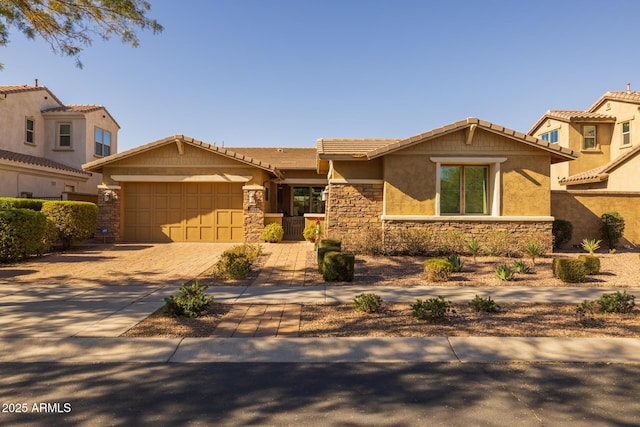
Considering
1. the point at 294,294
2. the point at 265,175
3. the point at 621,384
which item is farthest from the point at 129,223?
the point at 621,384

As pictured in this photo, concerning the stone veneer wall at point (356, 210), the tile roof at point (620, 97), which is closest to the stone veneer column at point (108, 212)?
the stone veneer wall at point (356, 210)

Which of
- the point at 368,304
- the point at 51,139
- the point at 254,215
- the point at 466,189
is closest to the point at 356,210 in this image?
the point at 466,189

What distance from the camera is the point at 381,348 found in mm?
4789

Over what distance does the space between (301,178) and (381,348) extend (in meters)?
19.0

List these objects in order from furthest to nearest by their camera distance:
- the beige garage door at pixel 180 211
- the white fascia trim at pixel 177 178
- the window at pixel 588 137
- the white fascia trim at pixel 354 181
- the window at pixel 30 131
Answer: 1. the window at pixel 588 137
2. the window at pixel 30 131
3. the beige garage door at pixel 180 211
4. the white fascia trim at pixel 177 178
5. the white fascia trim at pixel 354 181

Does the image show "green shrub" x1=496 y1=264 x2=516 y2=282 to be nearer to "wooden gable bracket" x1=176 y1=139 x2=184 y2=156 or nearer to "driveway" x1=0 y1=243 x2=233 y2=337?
"driveway" x1=0 y1=243 x2=233 y2=337

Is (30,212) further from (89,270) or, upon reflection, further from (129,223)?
(129,223)

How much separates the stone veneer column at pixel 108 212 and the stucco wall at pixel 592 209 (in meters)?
18.9

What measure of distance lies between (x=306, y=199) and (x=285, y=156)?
4.27m

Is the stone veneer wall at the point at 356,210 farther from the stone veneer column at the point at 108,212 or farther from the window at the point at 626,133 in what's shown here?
the window at the point at 626,133

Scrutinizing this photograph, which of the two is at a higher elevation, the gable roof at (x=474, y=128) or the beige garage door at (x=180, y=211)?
the gable roof at (x=474, y=128)

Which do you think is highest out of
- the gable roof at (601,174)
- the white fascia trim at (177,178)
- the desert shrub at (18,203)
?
the gable roof at (601,174)

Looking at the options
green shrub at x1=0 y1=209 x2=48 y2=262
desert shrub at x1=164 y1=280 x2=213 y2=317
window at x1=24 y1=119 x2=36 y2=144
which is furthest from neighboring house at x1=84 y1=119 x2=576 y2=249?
window at x1=24 y1=119 x2=36 y2=144

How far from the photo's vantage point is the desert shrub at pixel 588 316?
5.63m
